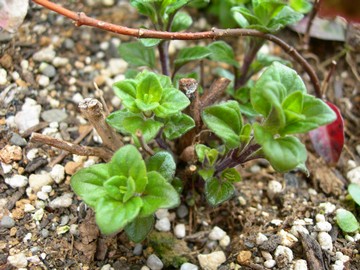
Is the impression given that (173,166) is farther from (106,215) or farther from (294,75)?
(294,75)

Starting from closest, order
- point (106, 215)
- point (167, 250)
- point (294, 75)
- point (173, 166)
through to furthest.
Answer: point (106, 215) → point (294, 75) → point (173, 166) → point (167, 250)

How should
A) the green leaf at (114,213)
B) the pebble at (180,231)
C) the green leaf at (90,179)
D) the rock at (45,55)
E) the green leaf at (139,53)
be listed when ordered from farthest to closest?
the rock at (45,55), the green leaf at (139,53), the pebble at (180,231), the green leaf at (90,179), the green leaf at (114,213)

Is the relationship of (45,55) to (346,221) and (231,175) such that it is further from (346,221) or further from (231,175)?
(346,221)

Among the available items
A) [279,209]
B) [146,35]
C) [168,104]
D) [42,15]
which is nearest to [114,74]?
[42,15]

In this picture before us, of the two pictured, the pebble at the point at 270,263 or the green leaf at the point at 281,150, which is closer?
the green leaf at the point at 281,150

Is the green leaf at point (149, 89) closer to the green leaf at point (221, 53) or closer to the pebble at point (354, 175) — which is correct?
the green leaf at point (221, 53)

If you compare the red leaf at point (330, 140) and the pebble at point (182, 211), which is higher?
the red leaf at point (330, 140)

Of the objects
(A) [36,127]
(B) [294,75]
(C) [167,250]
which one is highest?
(B) [294,75]

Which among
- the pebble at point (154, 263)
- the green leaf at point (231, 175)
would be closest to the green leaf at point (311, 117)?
the green leaf at point (231, 175)
